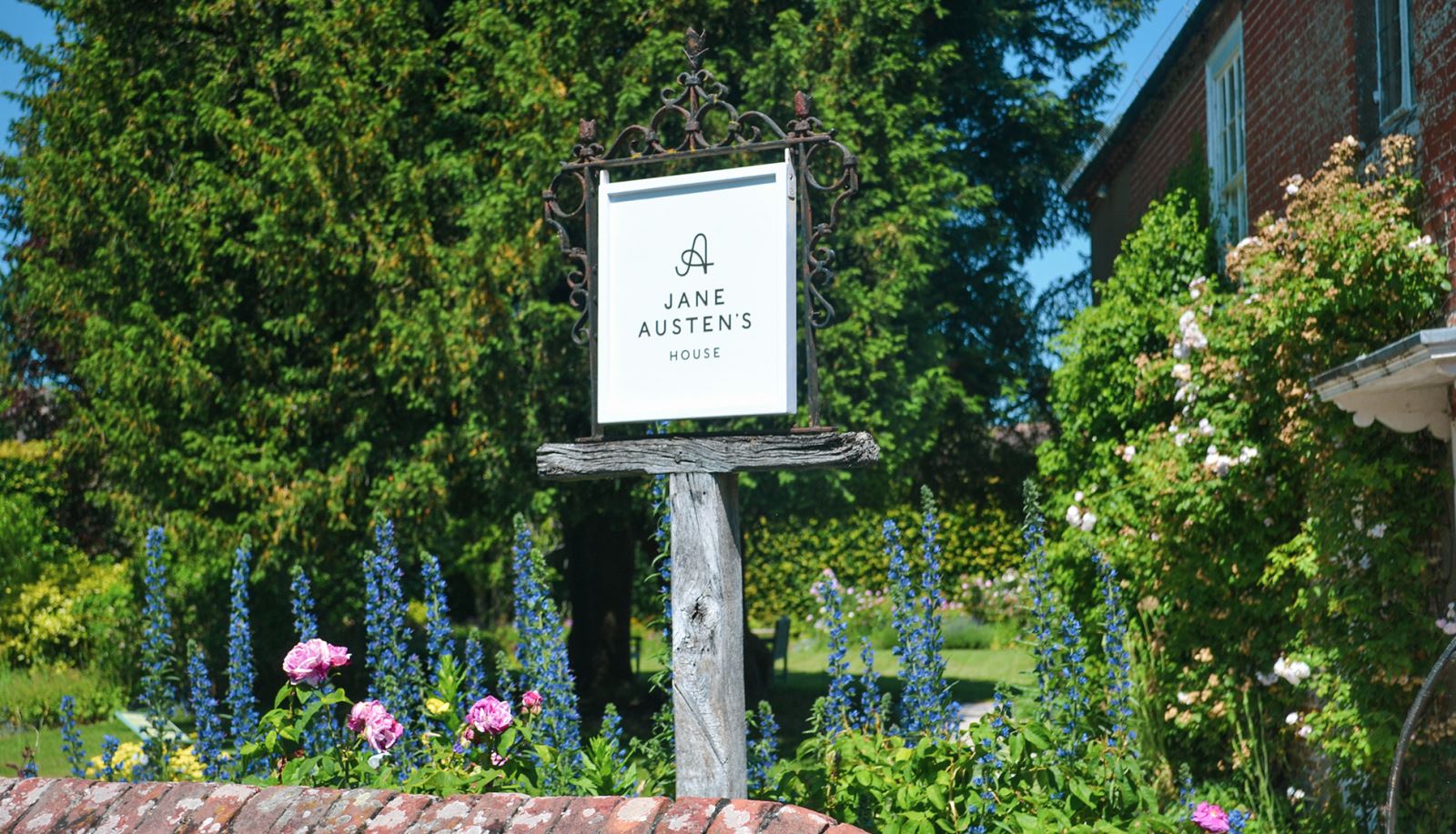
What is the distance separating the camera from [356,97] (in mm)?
11445

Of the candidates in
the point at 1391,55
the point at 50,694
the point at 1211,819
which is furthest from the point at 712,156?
the point at 50,694

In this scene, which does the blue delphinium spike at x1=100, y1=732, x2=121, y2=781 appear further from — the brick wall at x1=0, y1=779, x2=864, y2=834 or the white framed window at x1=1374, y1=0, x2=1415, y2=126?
the white framed window at x1=1374, y1=0, x2=1415, y2=126

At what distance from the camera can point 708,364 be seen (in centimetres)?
399

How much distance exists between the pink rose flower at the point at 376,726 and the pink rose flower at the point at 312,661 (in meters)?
0.18

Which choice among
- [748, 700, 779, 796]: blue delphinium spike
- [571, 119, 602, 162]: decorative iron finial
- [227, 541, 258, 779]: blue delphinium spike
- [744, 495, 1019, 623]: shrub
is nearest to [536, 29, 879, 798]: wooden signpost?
[571, 119, 602, 162]: decorative iron finial

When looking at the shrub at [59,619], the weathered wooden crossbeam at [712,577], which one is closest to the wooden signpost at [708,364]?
the weathered wooden crossbeam at [712,577]

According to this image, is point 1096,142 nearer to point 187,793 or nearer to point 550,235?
point 550,235

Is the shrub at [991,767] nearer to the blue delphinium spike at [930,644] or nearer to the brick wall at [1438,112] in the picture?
the blue delphinium spike at [930,644]

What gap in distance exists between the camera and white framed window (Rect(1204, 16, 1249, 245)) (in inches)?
365

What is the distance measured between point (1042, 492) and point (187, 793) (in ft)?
33.3

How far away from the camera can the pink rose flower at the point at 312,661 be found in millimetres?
4691

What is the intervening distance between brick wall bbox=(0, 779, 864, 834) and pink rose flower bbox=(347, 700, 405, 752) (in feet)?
4.12

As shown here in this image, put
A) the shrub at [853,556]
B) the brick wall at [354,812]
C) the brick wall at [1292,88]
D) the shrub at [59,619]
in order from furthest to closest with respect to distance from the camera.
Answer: the shrub at [853,556], the shrub at [59,619], the brick wall at [1292,88], the brick wall at [354,812]

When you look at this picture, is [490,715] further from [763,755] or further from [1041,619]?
[1041,619]
